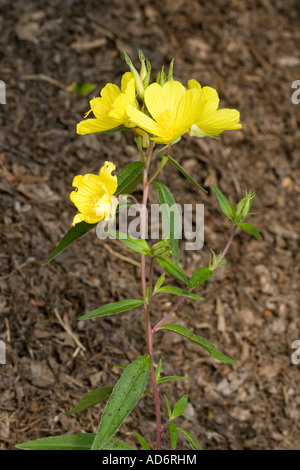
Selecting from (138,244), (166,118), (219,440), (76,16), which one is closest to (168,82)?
(166,118)

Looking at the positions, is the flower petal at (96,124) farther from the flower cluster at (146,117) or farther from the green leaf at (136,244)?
the green leaf at (136,244)

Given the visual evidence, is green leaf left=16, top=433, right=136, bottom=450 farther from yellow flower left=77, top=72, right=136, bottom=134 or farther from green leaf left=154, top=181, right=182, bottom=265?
yellow flower left=77, top=72, right=136, bottom=134

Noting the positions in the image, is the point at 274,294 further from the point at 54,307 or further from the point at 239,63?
the point at 239,63
